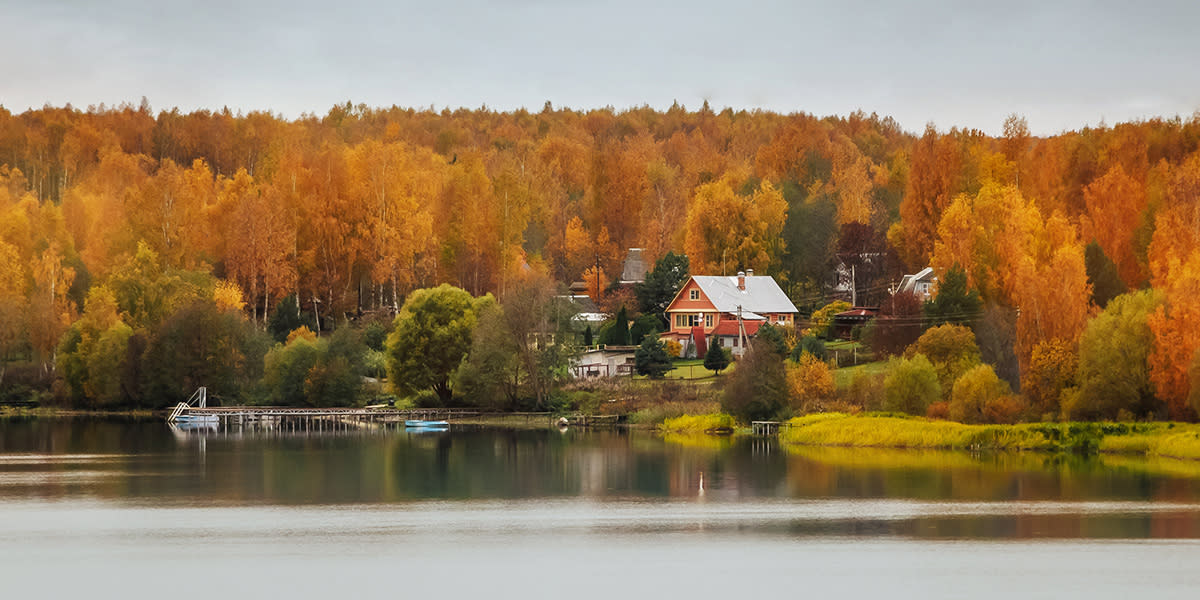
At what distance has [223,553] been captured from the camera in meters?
33.5

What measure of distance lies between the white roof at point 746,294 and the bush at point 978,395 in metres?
30.9

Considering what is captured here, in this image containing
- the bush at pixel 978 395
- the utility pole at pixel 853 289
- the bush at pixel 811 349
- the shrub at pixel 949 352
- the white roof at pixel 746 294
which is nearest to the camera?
the bush at pixel 978 395

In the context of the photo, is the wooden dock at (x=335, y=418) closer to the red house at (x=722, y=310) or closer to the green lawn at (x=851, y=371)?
the green lawn at (x=851, y=371)

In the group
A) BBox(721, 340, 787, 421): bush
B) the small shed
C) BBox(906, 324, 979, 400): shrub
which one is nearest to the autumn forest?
BBox(906, 324, 979, 400): shrub

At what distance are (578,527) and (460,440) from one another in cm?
3140

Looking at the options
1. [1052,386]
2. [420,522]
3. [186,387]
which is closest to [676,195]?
[186,387]

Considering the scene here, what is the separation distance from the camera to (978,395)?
5969 centimetres

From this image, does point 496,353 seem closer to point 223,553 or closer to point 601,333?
point 601,333

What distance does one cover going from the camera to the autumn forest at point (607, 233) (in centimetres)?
6144

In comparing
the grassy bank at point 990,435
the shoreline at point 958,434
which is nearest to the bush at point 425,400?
the shoreline at point 958,434

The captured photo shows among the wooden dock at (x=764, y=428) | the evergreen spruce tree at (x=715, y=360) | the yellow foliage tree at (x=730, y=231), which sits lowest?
the wooden dock at (x=764, y=428)

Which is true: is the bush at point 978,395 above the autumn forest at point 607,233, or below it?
below

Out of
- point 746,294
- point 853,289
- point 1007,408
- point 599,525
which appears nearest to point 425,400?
point 746,294

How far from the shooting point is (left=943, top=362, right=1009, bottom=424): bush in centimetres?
5959
